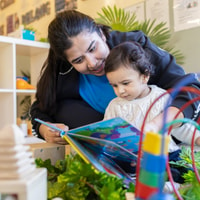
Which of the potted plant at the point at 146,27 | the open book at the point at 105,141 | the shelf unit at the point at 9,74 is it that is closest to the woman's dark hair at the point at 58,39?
the open book at the point at 105,141

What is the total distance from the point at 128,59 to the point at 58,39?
0.26 metres

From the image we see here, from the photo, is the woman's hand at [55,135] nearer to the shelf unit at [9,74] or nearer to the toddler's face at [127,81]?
the toddler's face at [127,81]

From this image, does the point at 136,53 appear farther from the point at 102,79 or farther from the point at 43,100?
the point at 43,100

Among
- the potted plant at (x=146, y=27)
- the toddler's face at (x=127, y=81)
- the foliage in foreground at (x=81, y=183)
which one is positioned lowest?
the foliage in foreground at (x=81, y=183)

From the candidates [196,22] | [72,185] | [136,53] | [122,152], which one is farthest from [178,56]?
[72,185]

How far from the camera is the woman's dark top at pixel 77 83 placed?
98cm

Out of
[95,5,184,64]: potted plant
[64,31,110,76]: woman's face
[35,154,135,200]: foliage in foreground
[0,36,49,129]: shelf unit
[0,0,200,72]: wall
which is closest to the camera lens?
[35,154,135,200]: foliage in foreground

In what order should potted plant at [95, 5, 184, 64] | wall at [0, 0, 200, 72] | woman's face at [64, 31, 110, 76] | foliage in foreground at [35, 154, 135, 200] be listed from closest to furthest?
foliage in foreground at [35, 154, 135, 200]
woman's face at [64, 31, 110, 76]
wall at [0, 0, 200, 72]
potted plant at [95, 5, 184, 64]

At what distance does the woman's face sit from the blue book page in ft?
1.52

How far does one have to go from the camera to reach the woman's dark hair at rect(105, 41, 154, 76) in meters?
0.86

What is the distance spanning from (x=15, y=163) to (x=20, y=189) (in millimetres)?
29

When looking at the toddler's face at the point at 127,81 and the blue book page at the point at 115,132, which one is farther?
the toddler's face at the point at 127,81

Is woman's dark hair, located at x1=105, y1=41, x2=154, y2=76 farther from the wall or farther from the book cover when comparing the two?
the wall

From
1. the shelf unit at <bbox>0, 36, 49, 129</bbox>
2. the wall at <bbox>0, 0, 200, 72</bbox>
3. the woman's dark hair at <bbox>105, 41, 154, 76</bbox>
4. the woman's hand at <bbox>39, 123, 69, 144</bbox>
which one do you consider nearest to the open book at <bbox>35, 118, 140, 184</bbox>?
the woman's hand at <bbox>39, 123, 69, 144</bbox>
